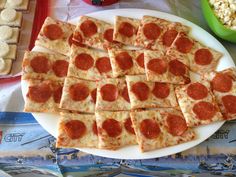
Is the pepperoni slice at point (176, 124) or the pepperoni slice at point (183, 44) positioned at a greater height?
the pepperoni slice at point (183, 44)

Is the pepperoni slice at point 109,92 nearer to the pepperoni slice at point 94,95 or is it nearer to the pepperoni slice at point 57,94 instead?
the pepperoni slice at point 94,95

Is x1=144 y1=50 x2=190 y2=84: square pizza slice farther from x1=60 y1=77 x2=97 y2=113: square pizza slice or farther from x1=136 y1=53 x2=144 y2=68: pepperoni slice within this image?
x1=60 y1=77 x2=97 y2=113: square pizza slice

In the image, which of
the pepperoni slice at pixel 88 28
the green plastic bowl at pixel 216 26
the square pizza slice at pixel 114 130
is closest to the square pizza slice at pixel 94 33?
the pepperoni slice at pixel 88 28

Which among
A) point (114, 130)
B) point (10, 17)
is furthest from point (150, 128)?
point (10, 17)

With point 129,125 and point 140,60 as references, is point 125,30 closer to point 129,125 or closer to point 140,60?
point 140,60

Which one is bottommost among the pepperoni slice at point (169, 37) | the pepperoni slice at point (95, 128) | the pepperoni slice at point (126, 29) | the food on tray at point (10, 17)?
the pepperoni slice at point (95, 128)

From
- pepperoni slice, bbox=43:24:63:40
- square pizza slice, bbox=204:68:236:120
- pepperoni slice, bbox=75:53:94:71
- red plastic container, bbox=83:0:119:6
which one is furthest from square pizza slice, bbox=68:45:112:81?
square pizza slice, bbox=204:68:236:120
